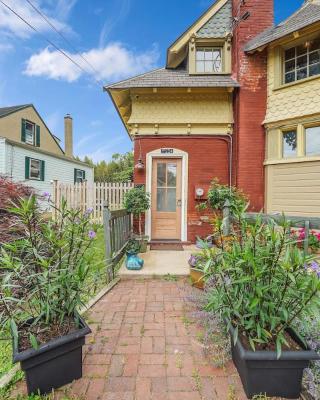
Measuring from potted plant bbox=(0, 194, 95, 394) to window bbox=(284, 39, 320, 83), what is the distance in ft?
20.6

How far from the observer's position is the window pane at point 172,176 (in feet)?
21.6

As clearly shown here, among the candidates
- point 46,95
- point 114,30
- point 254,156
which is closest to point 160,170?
point 254,156

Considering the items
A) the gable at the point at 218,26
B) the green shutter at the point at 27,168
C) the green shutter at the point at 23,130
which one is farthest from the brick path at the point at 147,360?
the green shutter at the point at 23,130

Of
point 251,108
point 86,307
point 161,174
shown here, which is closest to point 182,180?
point 161,174

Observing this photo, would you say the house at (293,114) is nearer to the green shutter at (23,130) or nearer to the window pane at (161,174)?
the window pane at (161,174)

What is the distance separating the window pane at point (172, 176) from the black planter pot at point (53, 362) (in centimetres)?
499

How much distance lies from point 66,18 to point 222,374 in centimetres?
1115

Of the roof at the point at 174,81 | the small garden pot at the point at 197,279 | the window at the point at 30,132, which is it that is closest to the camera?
the small garden pot at the point at 197,279

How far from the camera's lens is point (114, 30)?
37.2ft

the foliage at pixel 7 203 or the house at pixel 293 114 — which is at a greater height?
the house at pixel 293 114

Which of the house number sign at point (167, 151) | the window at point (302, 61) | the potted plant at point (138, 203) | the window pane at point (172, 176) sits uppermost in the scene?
the window at point (302, 61)

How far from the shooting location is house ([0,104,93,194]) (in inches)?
458

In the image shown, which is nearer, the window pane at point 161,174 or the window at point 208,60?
the window pane at point 161,174

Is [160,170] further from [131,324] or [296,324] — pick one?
[296,324]
